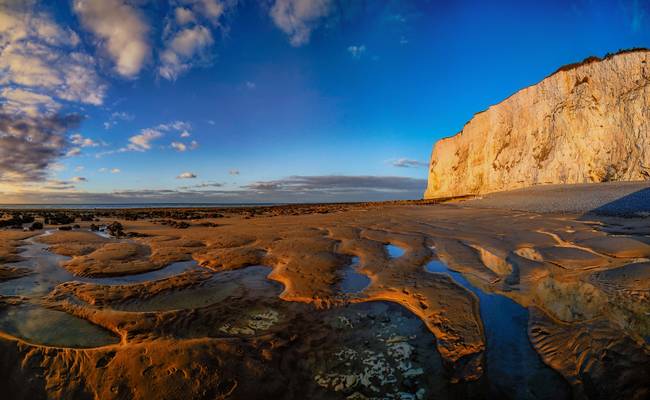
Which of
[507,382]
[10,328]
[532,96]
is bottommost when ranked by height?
[507,382]

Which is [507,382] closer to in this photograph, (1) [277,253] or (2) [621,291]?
(2) [621,291]

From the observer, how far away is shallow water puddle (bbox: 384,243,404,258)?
7.52m

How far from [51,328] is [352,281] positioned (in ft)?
14.7

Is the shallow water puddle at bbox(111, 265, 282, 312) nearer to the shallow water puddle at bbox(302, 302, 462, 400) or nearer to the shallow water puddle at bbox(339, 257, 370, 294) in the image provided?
the shallow water puddle at bbox(339, 257, 370, 294)

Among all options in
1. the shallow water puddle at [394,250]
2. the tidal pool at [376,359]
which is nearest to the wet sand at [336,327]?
the tidal pool at [376,359]

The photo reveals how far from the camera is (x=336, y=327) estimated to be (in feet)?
11.9

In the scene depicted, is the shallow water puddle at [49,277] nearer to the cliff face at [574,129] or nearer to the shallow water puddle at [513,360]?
the shallow water puddle at [513,360]

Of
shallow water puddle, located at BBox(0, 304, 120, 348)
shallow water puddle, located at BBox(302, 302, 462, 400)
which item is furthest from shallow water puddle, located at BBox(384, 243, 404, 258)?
shallow water puddle, located at BBox(0, 304, 120, 348)

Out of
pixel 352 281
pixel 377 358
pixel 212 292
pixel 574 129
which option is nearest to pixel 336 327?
pixel 377 358

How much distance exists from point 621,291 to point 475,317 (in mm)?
2380

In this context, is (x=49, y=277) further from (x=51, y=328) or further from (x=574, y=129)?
(x=574, y=129)

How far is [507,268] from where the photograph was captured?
5.94 m

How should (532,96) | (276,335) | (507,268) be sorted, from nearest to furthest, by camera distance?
(276,335) → (507,268) → (532,96)

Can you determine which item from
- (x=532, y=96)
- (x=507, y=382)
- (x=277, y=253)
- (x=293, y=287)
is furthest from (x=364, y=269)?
(x=532, y=96)
